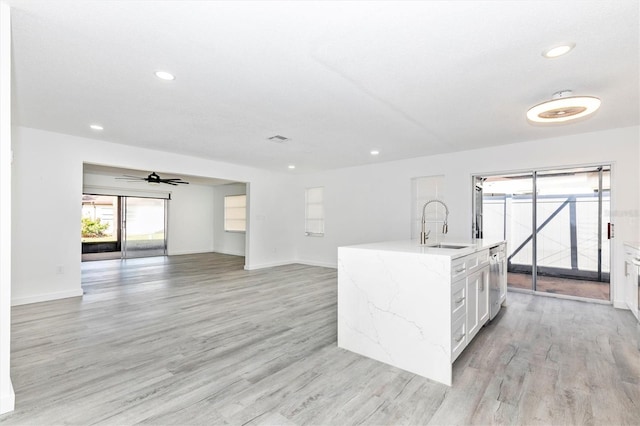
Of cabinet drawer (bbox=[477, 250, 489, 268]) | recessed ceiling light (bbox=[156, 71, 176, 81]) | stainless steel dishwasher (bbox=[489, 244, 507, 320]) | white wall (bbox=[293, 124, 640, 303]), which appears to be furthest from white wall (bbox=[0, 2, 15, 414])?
white wall (bbox=[293, 124, 640, 303])

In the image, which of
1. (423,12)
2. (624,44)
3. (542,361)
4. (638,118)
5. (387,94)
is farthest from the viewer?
(638,118)

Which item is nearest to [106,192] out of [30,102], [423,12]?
[30,102]

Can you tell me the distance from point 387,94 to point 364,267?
1.75 m

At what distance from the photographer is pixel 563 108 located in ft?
9.34

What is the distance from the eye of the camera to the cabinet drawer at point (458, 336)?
2.31m

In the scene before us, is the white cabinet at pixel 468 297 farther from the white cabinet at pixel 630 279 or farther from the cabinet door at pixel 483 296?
the white cabinet at pixel 630 279

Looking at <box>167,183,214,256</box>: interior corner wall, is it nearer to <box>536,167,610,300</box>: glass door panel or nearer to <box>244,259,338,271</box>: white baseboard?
<box>244,259,338,271</box>: white baseboard

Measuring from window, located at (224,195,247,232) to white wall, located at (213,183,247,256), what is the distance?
0.15 m

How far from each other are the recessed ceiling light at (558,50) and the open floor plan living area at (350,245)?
1.8 inches

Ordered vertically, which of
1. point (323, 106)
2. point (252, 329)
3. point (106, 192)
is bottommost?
point (252, 329)

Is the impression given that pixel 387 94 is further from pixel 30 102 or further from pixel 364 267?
pixel 30 102

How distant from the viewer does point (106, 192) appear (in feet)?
29.0

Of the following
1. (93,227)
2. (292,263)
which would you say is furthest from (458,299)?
(93,227)

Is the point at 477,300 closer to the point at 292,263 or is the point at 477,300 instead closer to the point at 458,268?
the point at 458,268
